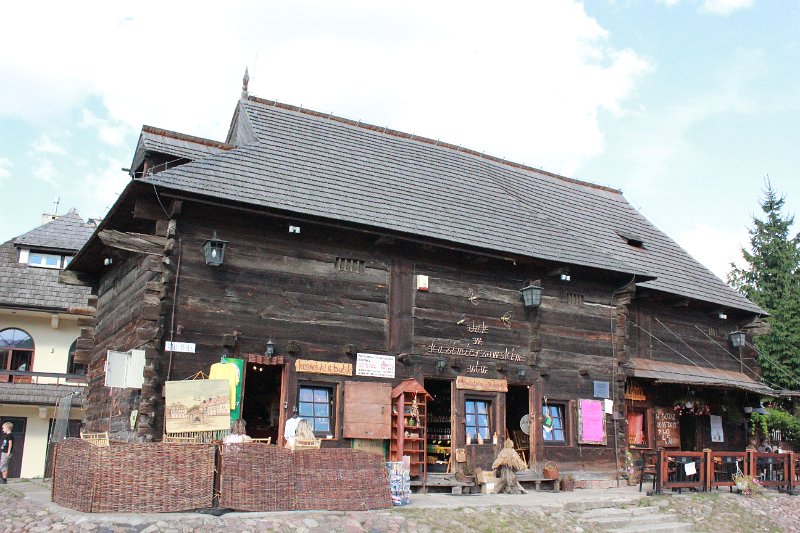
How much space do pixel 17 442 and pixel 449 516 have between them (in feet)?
57.5

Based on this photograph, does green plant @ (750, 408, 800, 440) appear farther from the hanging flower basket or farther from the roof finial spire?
the roof finial spire

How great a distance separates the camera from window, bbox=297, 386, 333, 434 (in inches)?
571

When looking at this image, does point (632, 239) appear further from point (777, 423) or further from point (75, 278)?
point (75, 278)

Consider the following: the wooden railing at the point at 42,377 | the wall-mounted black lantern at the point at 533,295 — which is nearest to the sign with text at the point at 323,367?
the wall-mounted black lantern at the point at 533,295

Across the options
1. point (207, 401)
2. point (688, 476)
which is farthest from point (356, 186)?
point (688, 476)

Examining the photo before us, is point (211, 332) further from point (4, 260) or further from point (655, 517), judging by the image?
point (4, 260)

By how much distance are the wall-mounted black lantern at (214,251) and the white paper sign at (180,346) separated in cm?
146

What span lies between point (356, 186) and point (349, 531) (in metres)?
7.98

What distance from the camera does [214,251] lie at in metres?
13.8

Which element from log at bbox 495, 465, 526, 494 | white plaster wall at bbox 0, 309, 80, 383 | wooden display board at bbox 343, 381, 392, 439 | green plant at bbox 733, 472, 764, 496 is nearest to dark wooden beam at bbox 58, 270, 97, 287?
white plaster wall at bbox 0, 309, 80, 383

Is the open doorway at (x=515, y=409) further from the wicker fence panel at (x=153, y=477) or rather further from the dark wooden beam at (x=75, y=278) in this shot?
the wicker fence panel at (x=153, y=477)

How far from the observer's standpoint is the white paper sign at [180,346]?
527 inches

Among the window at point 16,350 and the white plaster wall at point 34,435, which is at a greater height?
the window at point 16,350

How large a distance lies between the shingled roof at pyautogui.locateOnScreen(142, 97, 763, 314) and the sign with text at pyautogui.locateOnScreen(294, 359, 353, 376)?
2719mm
